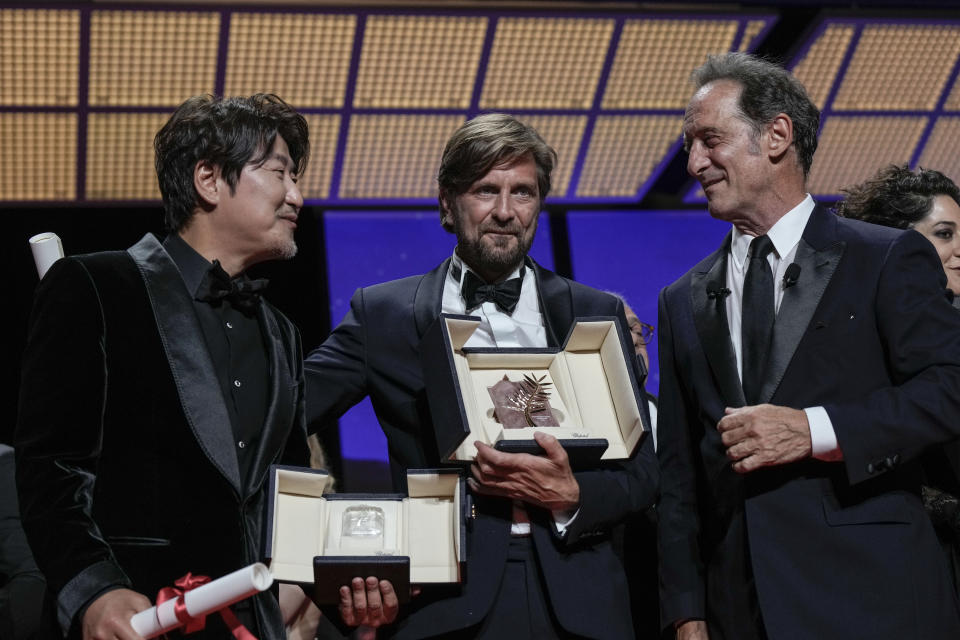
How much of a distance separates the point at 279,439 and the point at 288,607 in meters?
1.62

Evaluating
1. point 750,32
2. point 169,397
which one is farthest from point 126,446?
point 750,32

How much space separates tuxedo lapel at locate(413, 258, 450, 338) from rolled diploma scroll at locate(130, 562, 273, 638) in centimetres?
113

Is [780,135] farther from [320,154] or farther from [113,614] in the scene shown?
[320,154]

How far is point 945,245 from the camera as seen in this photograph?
12.5ft

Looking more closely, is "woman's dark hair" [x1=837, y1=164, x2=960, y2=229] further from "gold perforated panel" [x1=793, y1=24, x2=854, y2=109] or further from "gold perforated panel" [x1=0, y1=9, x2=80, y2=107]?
"gold perforated panel" [x1=0, y1=9, x2=80, y2=107]

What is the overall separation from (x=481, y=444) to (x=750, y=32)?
3.29 meters

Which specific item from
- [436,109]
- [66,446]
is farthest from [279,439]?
[436,109]

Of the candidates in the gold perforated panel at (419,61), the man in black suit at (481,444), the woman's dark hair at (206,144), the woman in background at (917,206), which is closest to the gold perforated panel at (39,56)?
the gold perforated panel at (419,61)

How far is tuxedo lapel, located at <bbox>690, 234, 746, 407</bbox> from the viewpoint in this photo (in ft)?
8.98

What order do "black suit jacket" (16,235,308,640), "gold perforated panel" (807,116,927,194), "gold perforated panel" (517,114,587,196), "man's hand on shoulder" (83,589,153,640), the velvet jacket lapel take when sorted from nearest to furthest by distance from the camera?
"man's hand on shoulder" (83,589,153,640), "black suit jacket" (16,235,308,640), the velvet jacket lapel, "gold perforated panel" (517,114,587,196), "gold perforated panel" (807,116,927,194)

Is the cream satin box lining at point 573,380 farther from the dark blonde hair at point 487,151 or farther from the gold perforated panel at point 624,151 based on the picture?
the gold perforated panel at point 624,151

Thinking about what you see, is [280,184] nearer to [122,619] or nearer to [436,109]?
[122,619]

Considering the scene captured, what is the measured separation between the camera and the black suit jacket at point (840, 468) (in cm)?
249

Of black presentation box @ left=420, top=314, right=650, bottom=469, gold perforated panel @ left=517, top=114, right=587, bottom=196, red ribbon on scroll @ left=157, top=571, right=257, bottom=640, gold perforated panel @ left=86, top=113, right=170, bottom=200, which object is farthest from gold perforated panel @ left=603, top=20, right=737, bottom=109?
red ribbon on scroll @ left=157, top=571, right=257, bottom=640
